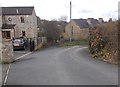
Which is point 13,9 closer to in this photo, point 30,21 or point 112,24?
point 30,21

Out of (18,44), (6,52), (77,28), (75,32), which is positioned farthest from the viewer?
(77,28)

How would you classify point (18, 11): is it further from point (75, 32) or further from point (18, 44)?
point (18, 44)

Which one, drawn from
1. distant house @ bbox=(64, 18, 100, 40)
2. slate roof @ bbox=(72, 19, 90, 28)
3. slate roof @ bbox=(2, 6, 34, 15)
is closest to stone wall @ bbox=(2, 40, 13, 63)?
slate roof @ bbox=(2, 6, 34, 15)

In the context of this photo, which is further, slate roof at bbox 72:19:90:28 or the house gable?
slate roof at bbox 72:19:90:28

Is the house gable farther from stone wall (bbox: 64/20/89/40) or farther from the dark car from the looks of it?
the dark car

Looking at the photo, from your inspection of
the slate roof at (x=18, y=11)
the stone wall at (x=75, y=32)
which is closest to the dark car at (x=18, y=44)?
the slate roof at (x=18, y=11)

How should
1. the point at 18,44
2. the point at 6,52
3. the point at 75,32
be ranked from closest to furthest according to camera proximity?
1. the point at 6,52
2. the point at 18,44
3. the point at 75,32

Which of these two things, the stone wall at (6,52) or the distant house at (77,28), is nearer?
the stone wall at (6,52)

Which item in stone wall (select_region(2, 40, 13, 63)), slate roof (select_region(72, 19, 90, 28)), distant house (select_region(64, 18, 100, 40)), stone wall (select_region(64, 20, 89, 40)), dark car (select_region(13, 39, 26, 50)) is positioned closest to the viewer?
stone wall (select_region(2, 40, 13, 63))

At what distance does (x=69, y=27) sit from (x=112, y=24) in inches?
2138

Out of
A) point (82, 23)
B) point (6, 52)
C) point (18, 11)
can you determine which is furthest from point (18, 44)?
point (82, 23)

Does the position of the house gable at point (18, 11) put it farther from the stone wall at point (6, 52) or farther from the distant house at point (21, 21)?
the stone wall at point (6, 52)

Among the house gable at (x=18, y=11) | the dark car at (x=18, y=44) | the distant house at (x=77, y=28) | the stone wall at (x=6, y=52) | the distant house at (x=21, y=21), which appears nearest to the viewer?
the stone wall at (x=6, y=52)

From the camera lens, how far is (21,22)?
6556cm
